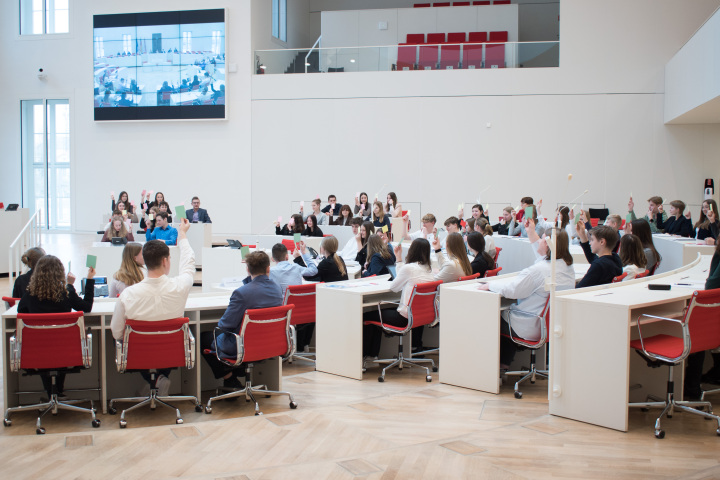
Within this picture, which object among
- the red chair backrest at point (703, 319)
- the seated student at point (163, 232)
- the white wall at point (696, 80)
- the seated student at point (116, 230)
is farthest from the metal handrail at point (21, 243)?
the white wall at point (696, 80)

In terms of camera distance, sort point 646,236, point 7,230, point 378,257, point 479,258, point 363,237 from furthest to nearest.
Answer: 1. point 7,230
2. point 363,237
3. point 378,257
4. point 646,236
5. point 479,258

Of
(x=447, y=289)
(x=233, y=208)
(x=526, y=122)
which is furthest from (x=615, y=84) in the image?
(x=447, y=289)

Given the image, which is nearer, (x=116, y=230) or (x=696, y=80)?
(x=116, y=230)

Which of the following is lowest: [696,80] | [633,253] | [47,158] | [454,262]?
[454,262]

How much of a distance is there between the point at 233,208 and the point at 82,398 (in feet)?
40.0

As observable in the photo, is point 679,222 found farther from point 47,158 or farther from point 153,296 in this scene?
point 47,158

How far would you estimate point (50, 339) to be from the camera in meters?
4.69

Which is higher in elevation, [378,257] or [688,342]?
[378,257]

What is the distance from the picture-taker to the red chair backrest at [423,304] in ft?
20.0

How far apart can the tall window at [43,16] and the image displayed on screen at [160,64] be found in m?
1.72

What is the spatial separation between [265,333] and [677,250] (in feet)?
18.7

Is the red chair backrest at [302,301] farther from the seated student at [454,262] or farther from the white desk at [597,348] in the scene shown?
the white desk at [597,348]

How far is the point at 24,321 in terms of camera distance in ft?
15.2

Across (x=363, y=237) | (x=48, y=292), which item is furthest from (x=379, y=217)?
(x=48, y=292)
